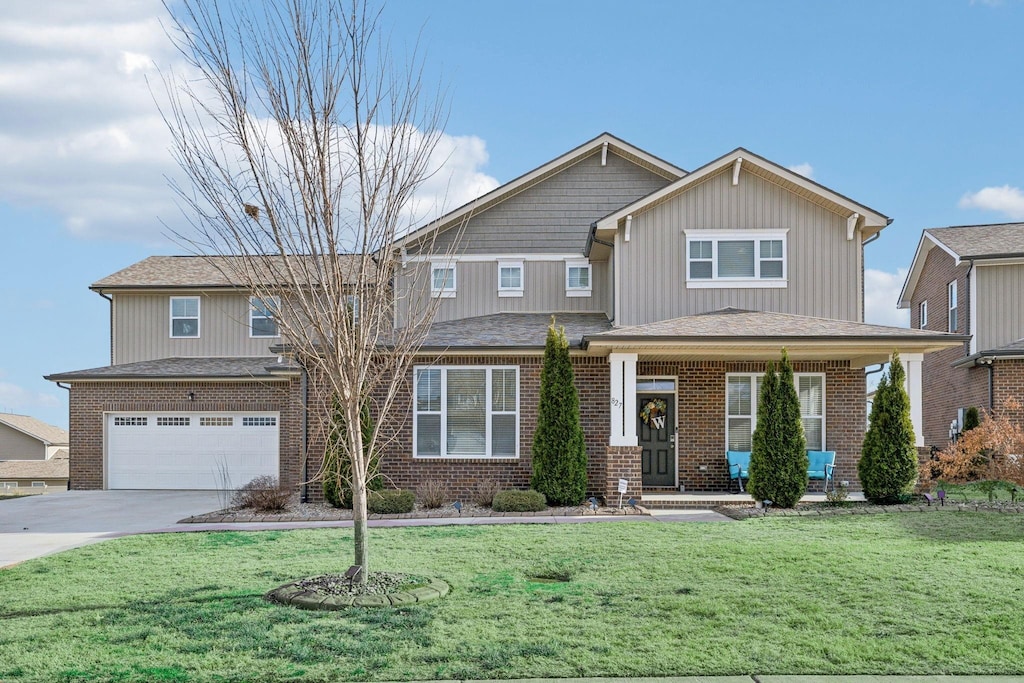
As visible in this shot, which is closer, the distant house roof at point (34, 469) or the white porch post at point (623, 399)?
the white porch post at point (623, 399)

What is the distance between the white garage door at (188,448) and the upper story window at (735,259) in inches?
446

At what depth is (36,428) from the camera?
38688mm

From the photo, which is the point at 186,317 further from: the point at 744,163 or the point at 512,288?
the point at 744,163

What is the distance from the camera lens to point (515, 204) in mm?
20031

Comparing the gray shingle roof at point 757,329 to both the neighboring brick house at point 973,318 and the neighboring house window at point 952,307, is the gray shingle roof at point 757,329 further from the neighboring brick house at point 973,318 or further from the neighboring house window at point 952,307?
the neighboring house window at point 952,307

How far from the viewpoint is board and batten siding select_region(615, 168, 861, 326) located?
16750 millimetres

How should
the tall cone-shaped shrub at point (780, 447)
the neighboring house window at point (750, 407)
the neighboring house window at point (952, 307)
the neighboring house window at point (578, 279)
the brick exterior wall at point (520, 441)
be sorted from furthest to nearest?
1. the neighboring house window at point (952, 307)
2. the neighboring house window at point (578, 279)
3. the neighboring house window at point (750, 407)
4. the brick exterior wall at point (520, 441)
5. the tall cone-shaped shrub at point (780, 447)

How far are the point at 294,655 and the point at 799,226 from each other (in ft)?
45.7

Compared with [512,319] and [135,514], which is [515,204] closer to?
[512,319]

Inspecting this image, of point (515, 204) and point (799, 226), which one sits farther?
point (515, 204)

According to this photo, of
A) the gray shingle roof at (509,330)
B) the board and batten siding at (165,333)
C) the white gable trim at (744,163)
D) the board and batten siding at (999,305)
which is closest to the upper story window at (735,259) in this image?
the white gable trim at (744,163)

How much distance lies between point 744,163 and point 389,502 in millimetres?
9623

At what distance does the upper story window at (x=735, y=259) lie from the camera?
16.8m

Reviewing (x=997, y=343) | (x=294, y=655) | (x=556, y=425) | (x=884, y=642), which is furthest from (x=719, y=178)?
(x=294, y=655)
